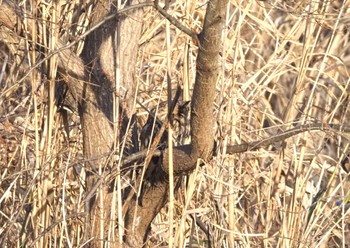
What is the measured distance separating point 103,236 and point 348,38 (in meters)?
2.54

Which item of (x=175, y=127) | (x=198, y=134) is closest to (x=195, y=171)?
(x=198, y=134)

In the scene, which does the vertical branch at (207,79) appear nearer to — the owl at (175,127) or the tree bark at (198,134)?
the tree bark at (198,134)

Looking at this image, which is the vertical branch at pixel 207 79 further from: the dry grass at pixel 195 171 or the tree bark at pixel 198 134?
the dry grass at pixel 195 171

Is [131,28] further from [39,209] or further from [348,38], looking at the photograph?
[348,38]

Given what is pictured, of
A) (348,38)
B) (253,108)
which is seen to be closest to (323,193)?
(253,108)

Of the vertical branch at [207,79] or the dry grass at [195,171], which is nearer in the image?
the vertical branch at [207,79]

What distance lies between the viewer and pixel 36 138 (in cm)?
215

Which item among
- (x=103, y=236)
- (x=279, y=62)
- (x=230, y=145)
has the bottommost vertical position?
(x=103, y=236)

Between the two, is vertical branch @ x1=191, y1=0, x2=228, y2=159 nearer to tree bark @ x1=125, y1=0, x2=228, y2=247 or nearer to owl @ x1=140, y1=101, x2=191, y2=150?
tree bark @ x1=125, y1=0, x2=228, y2=247

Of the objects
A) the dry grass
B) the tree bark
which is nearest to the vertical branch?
the tree bark

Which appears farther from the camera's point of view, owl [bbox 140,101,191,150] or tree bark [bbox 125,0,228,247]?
owl [bbox 140,101,191,150]

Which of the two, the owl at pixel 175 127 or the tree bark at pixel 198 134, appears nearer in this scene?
the tree bark at pixel 198 134

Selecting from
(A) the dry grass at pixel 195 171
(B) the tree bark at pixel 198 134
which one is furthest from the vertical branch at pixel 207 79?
(A) the dry grass at pixel 195 171

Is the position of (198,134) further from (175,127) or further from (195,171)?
(175,127)
